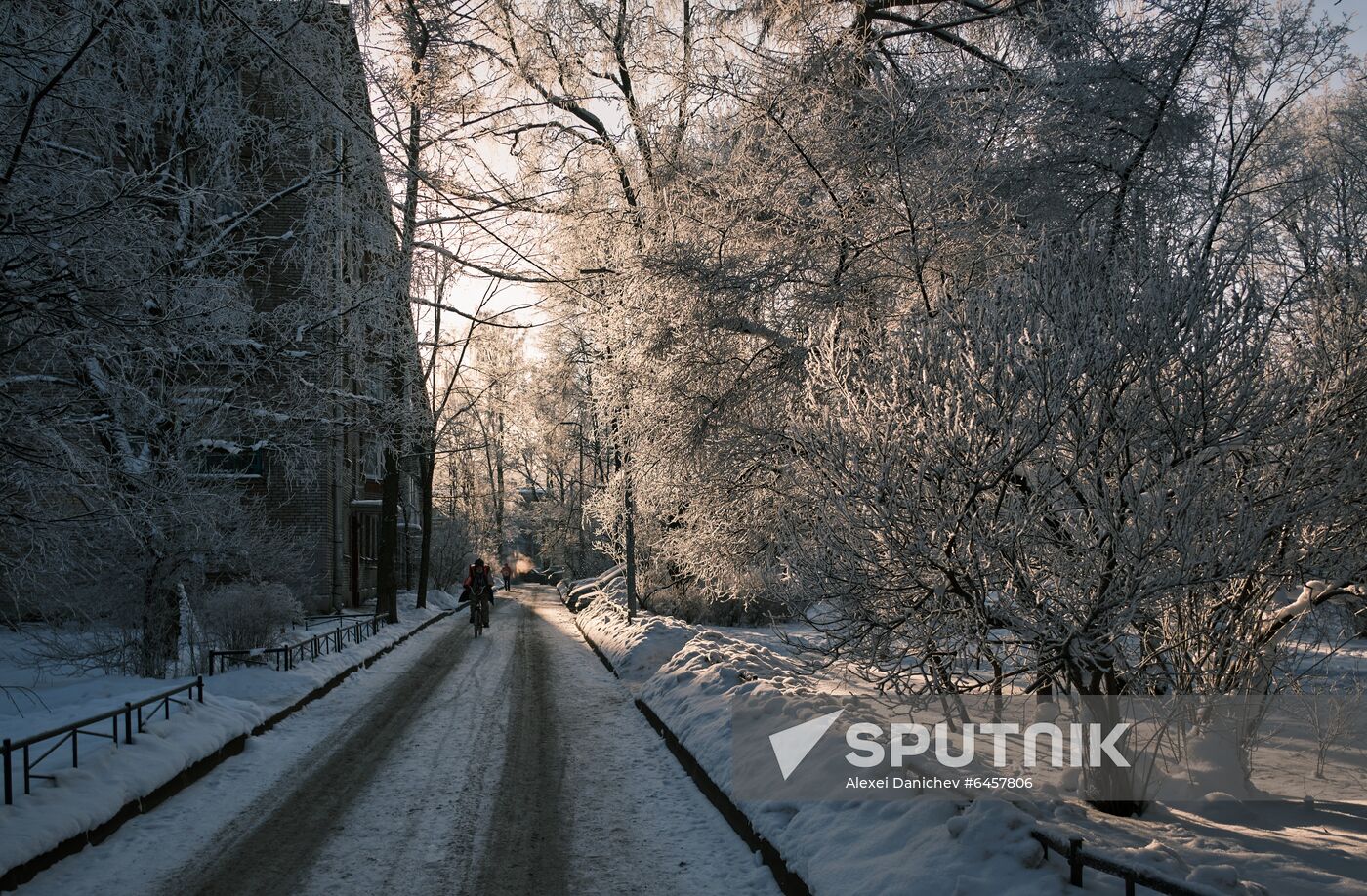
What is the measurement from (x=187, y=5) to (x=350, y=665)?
10.7 meters

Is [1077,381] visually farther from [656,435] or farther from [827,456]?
[656,435]

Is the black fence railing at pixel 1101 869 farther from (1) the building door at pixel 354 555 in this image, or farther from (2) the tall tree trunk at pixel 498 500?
(2) the tall tree trunk at pixel 498 500

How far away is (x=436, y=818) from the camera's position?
7.62 meters

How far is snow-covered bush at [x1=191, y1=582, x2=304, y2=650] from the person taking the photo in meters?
15.4

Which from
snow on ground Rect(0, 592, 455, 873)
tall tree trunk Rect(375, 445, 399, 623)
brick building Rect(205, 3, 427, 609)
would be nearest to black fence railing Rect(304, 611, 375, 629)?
tall tree trunk Rect(375, 445, 399, 623)

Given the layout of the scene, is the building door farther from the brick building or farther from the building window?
the brick building

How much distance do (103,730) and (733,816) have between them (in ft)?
21.5

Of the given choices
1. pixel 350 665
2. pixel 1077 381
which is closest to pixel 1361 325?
pixel 1077 381

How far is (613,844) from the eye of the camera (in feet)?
23.0

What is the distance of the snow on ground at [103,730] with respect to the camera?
6.73 metres

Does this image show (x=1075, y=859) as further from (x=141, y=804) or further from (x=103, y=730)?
(x=103, y=730)

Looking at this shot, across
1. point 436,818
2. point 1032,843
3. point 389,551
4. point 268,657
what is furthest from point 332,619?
point 1032,843

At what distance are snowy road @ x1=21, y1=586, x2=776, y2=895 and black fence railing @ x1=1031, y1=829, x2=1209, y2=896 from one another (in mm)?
1980

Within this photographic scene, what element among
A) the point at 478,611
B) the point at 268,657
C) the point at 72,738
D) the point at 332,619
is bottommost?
the point at 332,619
